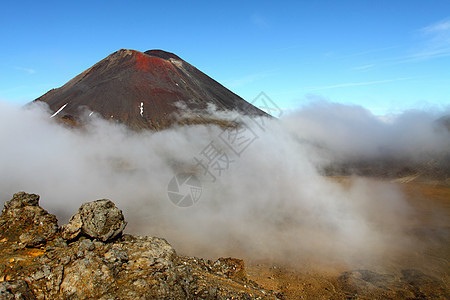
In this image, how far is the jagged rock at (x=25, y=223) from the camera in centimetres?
655

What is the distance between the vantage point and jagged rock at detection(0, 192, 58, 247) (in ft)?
21.5

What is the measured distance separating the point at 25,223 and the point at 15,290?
2.21 meters

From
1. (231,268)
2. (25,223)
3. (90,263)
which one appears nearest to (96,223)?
(90,263)

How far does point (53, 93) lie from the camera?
61688 millimetres

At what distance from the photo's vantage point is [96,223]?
7.10 meters

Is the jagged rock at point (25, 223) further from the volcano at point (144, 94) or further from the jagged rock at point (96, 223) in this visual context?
the volcano at point (144, 94)

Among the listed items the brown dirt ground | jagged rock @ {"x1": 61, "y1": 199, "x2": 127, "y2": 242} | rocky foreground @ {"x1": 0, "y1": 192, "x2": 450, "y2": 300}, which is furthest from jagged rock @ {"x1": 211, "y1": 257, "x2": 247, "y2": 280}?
jagged rock @ {"x1": 61, "y1": 199, "x2": 127, "y2": 242}

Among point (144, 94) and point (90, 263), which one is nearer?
point (90, 263)

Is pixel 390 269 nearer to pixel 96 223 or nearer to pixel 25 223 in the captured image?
pixel 96 223

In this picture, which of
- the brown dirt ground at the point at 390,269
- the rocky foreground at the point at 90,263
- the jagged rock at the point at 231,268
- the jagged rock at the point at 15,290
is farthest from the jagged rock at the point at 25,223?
the brown dirt ground at the point at 390,269

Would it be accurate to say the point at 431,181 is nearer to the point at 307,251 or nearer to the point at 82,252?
the point at 307,251

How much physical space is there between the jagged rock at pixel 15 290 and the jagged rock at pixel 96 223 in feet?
5.19

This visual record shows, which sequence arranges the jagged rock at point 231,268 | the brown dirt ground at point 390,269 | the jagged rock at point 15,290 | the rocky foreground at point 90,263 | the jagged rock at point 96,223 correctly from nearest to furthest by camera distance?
1. the jagged rock at point 15,290
2. the rocky foreground at point 90,263
3. the jagged rock at point 96,223
4. the jagged rock at point 231,268
5. the brown dirt ground at point 390,269

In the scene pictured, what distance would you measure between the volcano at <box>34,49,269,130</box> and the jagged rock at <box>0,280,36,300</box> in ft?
134
